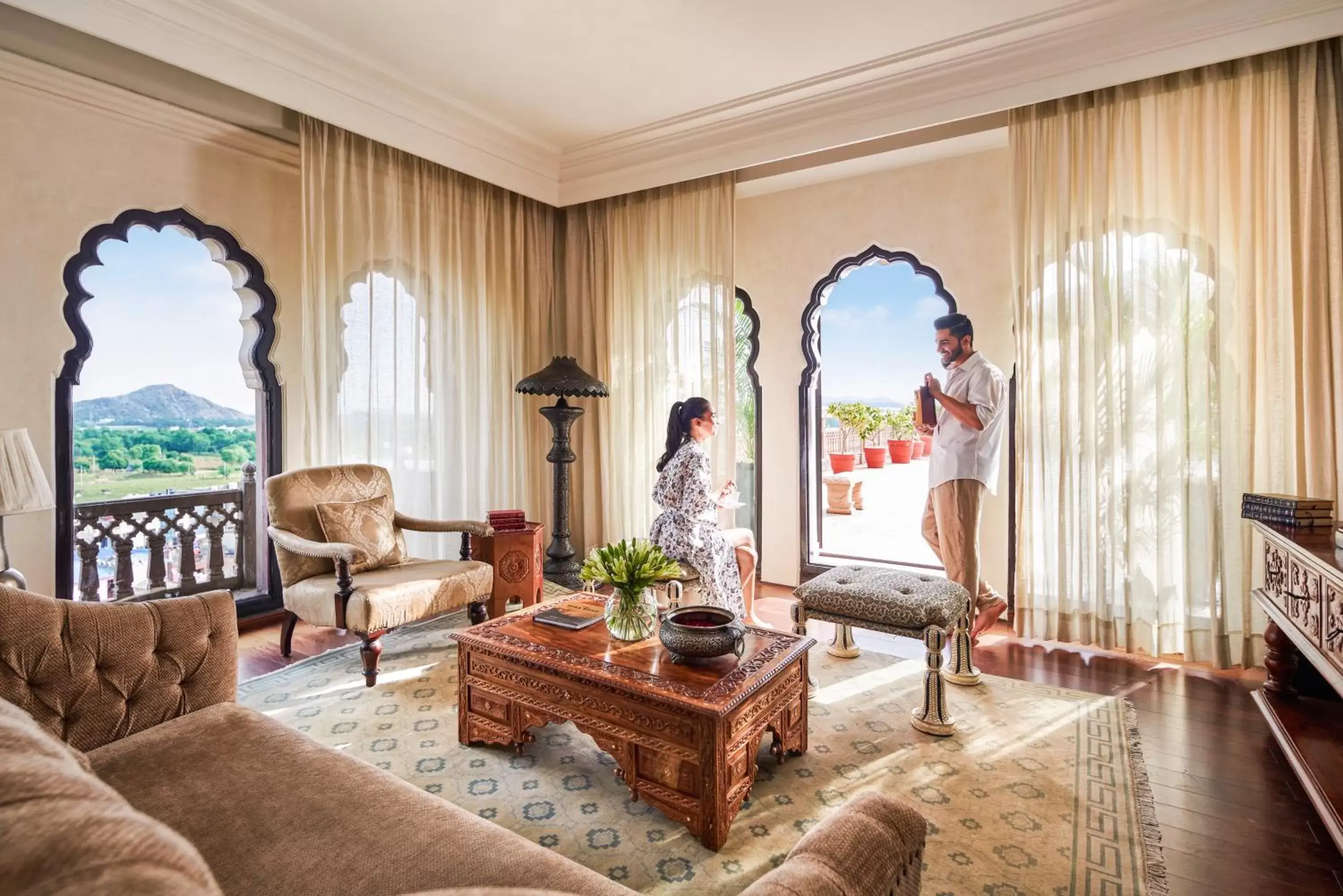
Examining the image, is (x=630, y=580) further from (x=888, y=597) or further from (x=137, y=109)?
(x=137, y=109)

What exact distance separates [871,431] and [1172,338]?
4908 millimetres

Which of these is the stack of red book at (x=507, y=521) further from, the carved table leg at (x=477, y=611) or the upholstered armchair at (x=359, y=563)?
the carved table leg at (x=477, y=611)

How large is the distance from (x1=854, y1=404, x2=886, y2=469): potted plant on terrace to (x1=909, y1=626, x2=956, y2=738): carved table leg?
5648 millimetres

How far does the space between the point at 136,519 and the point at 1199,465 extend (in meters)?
5.69

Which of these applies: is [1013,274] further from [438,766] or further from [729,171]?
[438,766]

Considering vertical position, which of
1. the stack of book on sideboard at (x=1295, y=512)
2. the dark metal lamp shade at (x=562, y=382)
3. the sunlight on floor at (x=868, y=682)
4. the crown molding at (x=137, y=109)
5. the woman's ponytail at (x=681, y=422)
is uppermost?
the crown molding at (x=137, y=109)

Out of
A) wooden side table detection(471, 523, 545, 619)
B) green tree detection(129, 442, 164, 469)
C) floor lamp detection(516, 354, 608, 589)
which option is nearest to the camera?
wooden side table detection(471, 523, 545, 619)

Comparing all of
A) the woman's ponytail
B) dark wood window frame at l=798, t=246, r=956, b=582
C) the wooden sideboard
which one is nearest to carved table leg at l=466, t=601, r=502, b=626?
the woman's ponytail

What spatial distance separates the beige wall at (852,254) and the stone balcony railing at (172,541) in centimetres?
353

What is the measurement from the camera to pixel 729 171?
4.64 metres

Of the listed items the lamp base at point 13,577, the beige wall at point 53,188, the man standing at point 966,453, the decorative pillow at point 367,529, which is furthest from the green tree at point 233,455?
the man standing at point 966,453

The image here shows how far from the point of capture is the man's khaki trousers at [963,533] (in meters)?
3.68

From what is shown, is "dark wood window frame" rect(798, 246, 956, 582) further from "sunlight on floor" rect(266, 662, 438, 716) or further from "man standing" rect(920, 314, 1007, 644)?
"sunlight on floor" rect(266, 662, 438, 716)

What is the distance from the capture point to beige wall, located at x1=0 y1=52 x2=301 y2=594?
3.20 metres
